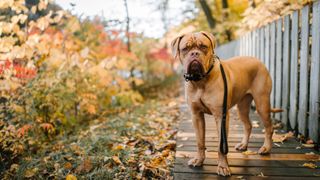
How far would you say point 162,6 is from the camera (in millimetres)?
17359

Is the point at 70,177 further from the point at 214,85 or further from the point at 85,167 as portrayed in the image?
the point at 214,85

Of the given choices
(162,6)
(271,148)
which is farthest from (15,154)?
(162,6)

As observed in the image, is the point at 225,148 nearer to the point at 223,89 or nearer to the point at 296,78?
the point at 223,89

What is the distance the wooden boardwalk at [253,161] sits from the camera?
2.86 m

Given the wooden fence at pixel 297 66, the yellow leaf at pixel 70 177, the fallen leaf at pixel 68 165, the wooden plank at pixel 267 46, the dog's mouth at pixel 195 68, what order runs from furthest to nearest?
the wooden plank at pixel 267 46, the fallen leaf at pixel 68 165, the wooden fence at pixel 297 66, the yellow leaf at pixel 70 177, the dog's mouth at pixel 195 68

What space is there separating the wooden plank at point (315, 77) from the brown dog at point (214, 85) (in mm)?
549

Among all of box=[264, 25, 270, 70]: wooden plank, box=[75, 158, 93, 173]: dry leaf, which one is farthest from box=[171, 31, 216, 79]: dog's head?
box=[264, 25, 270, 70]: wooden plank

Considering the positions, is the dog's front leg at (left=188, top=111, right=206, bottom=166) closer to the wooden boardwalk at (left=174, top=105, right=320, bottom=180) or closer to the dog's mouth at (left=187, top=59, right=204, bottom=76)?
the wooden boardwalk at (left=174, top=105, right=320, bottom=180)

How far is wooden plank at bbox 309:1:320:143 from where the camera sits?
137 inches

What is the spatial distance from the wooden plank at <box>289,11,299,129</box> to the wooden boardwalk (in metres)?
0.43

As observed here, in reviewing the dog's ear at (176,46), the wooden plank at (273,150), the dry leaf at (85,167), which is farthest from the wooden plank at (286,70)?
the dry leaf at (85,167)

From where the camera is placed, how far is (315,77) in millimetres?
3539

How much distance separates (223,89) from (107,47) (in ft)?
25.0

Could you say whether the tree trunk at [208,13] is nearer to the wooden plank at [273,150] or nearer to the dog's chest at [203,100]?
the wooden plank at [273,150]
